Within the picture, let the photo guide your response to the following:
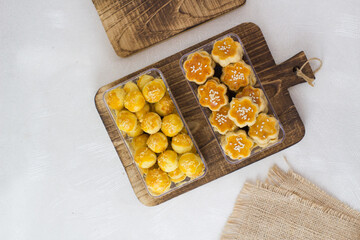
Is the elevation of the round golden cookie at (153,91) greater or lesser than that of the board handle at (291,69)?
greater

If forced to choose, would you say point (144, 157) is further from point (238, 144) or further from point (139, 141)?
point (238, 144)

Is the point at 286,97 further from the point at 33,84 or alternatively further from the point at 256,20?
the point at 33,84

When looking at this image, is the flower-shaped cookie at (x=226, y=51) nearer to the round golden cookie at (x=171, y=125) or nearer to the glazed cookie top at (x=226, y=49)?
the glazed cookie top at (x=226, y=49)

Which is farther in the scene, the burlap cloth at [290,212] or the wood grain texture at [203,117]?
the burlap cloth at [290,212]

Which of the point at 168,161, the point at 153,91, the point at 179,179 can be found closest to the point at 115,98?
the point at 153,91

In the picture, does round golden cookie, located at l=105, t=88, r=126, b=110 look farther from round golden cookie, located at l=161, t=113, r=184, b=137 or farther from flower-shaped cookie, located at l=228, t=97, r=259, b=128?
flower-shaped cookie, located at l=228, t=97, r=259, b=128

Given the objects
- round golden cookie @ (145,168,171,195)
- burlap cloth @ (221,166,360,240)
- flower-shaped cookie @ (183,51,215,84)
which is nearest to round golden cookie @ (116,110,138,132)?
round golden cookie @ (145,168,171,195)

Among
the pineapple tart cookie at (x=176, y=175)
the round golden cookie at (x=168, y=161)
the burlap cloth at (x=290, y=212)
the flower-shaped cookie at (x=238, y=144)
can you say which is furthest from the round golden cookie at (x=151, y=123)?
the burlap cloth at (x=290, y=212)

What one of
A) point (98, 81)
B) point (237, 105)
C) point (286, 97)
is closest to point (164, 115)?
point (237, 105)
